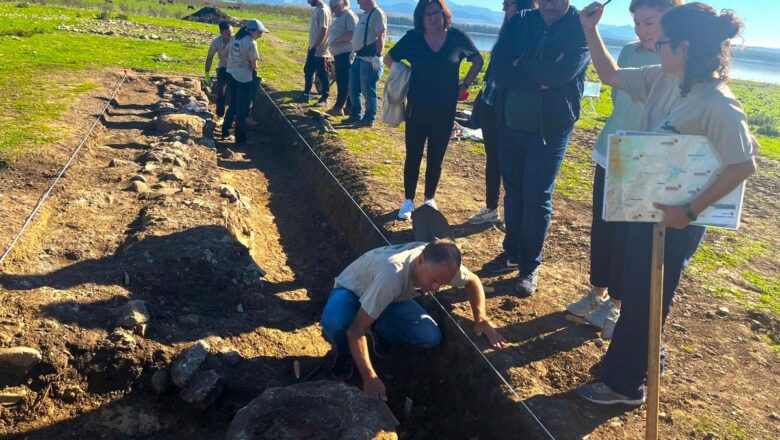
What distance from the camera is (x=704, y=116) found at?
2.80 m

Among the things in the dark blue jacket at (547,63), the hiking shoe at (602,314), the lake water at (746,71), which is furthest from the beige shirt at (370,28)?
the lake water at (746,71)

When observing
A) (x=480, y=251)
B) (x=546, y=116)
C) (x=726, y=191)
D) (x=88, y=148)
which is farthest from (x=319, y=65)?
(x=726, y=191)

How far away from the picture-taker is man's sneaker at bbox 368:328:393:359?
14.7 feet

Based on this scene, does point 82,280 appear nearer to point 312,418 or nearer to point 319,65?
point 312,418

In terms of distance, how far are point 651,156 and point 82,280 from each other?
429 cm

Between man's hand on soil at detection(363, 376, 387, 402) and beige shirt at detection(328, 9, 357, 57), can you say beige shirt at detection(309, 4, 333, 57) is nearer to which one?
beige shirt at detection(328, 9, 357, 57)

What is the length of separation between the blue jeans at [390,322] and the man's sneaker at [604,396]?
118 cm

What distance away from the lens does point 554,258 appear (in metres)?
5.65

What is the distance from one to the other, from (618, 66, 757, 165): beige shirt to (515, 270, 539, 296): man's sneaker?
1849 millimetres

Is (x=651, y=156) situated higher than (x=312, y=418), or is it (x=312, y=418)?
(x=651, y=156)

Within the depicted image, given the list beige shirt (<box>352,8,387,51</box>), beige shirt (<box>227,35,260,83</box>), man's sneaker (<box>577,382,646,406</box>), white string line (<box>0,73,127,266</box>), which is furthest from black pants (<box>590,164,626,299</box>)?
beige shirt (<box>227,35,260,83</box>)

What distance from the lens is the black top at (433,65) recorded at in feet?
17.8

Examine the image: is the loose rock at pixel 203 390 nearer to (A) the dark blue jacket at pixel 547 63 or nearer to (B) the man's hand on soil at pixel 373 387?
(B) the man's hand on soil at pixel 373 387

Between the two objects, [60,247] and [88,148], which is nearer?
[60,247]
